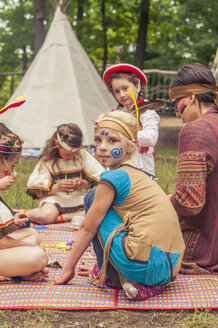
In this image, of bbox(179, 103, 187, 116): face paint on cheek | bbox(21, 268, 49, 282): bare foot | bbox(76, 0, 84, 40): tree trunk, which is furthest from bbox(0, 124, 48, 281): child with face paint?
bbox(76, 0, 84, 40): tree trunk

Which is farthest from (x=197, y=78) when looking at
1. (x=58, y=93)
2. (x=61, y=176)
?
(x=58, y=93)

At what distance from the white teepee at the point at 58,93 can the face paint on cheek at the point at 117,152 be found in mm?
5288

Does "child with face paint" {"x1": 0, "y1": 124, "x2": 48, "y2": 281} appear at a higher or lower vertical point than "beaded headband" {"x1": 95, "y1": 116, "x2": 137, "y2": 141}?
lower

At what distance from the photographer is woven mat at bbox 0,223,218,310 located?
2418 mm

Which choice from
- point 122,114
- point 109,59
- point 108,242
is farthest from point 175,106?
point 109,59

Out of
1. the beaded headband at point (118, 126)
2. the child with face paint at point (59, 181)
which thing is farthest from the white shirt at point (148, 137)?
the beaded headband at point (118, 126)

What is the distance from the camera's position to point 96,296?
253cm

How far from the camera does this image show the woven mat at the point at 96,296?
7.93 ft

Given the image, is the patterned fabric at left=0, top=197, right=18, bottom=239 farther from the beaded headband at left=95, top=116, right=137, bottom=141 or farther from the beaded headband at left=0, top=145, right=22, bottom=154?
the beaded headband at left=95, top=116, right=137, bottom=141

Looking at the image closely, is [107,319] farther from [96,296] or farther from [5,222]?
[5,222]

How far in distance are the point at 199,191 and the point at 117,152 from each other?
60 centimetres

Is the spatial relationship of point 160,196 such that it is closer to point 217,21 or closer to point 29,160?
point 29,160

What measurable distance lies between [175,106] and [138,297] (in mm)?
1367

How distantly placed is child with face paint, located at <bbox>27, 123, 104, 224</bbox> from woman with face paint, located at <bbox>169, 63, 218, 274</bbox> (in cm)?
167
